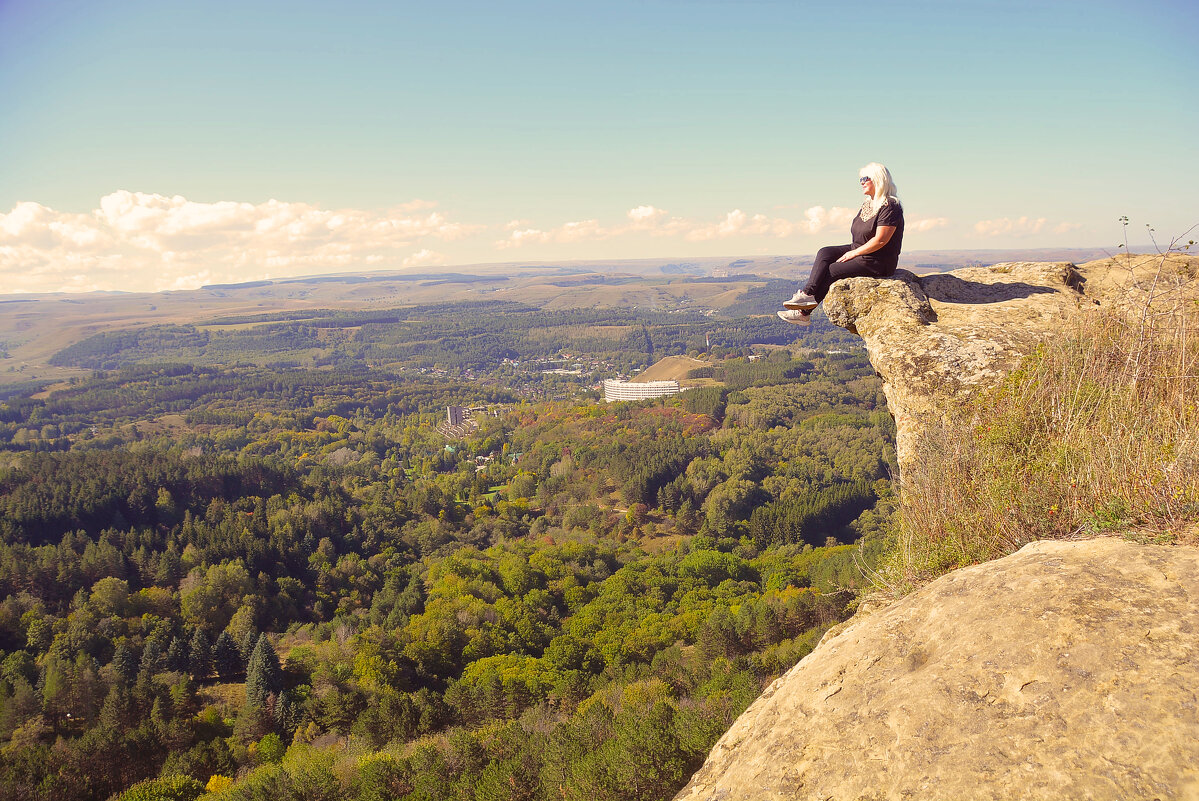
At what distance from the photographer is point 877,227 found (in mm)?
9578

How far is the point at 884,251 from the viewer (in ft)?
32.3

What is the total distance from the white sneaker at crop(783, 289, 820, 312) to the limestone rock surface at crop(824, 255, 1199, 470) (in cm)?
35

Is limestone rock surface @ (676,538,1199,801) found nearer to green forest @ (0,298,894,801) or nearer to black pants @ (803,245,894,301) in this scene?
green forest @ (0,298,894,801)

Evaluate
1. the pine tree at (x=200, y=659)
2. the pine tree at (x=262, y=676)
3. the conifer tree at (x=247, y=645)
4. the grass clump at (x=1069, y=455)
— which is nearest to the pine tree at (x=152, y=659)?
the pine tree at (x=200, y=659)

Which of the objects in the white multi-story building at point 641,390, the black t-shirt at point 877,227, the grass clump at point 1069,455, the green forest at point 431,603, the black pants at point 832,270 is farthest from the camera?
the white multi-story building at point 641,390

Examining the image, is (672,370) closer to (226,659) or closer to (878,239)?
(226,659)

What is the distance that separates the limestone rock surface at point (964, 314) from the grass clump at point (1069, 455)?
0.46 meters

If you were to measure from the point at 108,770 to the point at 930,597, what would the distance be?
41.7 metres

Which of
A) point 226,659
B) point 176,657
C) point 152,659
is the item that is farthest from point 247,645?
point 152,659

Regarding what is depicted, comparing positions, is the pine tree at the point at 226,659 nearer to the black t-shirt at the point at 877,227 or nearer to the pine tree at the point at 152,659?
the pine tree at the point at 152,659

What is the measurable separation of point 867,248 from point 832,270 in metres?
0.79

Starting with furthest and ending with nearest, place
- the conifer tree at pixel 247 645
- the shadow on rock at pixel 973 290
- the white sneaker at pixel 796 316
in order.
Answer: the conifer tree at pixel 247 645 → the white sneaker at pixel 796 316 → the shadow on rock at pixel 973 290

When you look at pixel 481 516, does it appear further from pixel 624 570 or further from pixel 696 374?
pixel 696 374

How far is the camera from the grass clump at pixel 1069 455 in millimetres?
5969
